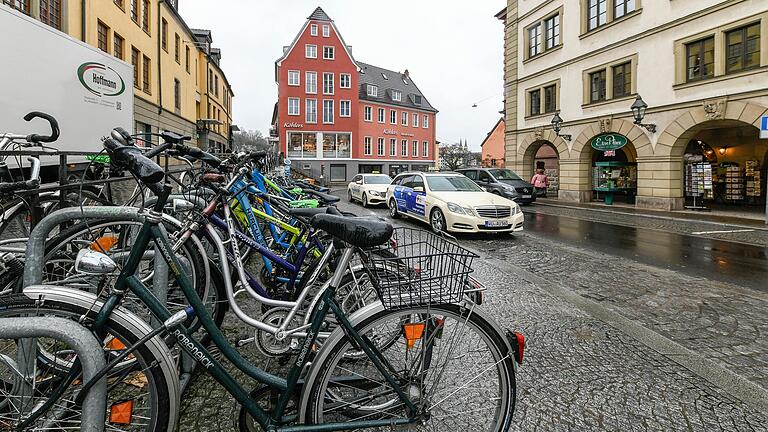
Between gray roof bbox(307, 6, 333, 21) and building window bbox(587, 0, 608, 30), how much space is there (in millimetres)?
30221

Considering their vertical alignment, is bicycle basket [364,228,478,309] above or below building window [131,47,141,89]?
below

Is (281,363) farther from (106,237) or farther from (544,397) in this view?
(544,397)

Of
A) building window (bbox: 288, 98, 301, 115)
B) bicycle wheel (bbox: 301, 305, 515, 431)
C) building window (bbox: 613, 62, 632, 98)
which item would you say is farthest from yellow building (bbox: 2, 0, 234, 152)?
building window (bbox: 613, 62, 632, 98)

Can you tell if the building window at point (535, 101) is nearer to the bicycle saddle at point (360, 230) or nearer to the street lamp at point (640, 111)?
the street lamp at point (640, 111)

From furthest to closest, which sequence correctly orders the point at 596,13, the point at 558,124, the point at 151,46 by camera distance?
the point at 151,46
the point at 558,124
the point at 596,13

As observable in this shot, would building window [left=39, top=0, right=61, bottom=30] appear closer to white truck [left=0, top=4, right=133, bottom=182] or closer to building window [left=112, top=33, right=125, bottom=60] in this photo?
building window [left=112, top=33, right=125, bottom=60]

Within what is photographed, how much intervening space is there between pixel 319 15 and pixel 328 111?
9.84 m

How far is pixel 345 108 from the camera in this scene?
4462 cm

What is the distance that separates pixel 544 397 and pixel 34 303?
269 centimetres

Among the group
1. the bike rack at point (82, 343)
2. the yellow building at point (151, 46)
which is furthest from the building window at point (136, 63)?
the bike rack at point (82, 343)

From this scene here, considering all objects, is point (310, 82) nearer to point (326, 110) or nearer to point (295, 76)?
point (295, 76)

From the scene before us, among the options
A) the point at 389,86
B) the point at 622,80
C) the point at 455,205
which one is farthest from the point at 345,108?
the point at 455,205

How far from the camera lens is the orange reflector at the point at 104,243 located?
234cm

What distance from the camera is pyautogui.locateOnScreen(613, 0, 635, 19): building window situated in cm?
1803
